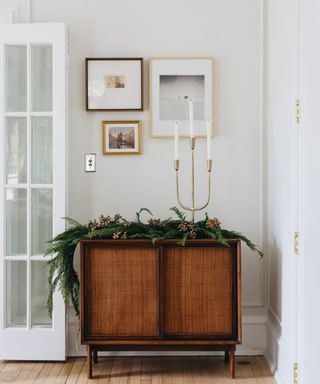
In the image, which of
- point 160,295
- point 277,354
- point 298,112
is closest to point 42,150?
point 160,295

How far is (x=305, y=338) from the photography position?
8.86 feet

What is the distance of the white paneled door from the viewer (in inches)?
141

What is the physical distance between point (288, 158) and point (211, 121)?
797 mm

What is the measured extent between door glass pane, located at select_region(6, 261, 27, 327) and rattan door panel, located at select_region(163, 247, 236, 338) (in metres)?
0.99

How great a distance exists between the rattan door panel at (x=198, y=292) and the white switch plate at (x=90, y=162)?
83cm

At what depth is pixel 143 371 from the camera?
3.43 metres

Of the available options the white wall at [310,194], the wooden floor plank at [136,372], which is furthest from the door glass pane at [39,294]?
the white wall at [310,194]

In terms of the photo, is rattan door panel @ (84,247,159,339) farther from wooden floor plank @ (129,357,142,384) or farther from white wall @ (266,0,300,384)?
white wall @ (266,0,300,384)

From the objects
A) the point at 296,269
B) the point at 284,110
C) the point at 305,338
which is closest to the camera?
the point at 305,338

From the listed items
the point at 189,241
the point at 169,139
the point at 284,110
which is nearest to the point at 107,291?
the point at 189,241

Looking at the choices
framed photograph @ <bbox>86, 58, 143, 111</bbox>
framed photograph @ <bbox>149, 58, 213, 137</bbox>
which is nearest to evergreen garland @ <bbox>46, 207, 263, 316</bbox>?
framed photograph @ <bbox>149, 58, 213, 137</bbox>

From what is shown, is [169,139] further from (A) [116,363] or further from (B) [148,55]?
(A) [116,363]

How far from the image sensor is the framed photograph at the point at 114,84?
3.70 metres

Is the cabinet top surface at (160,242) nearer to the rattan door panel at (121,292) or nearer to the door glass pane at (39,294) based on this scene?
the rattan door panel at (121,292)
